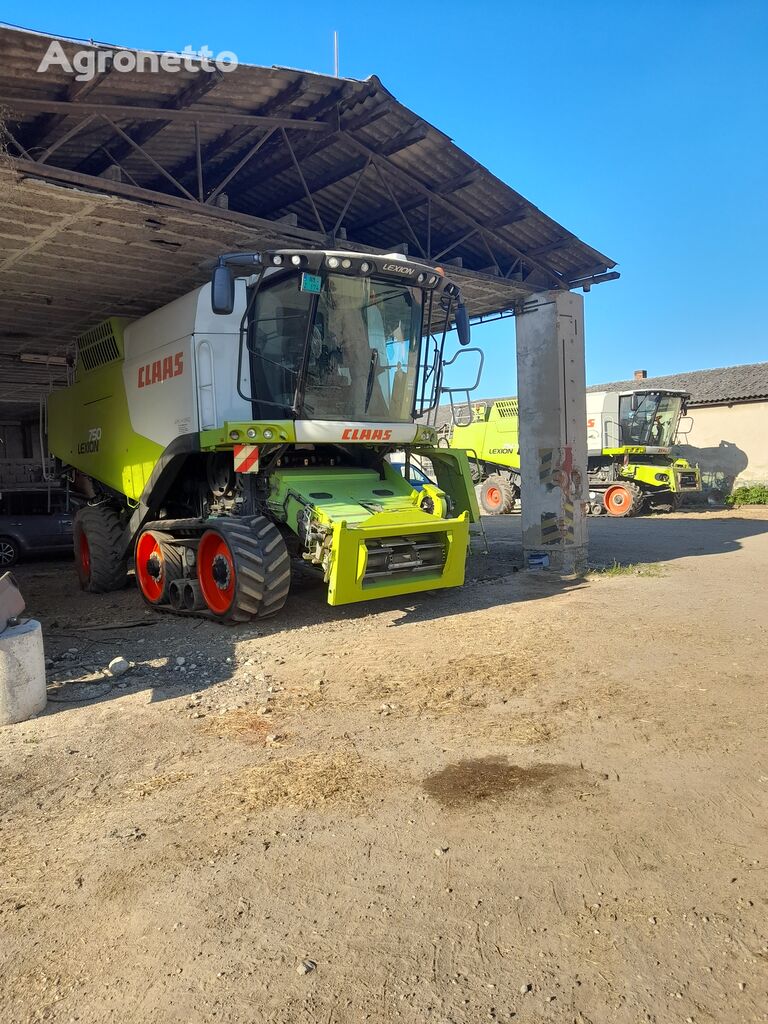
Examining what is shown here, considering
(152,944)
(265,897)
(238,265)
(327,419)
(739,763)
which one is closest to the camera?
(152,944)

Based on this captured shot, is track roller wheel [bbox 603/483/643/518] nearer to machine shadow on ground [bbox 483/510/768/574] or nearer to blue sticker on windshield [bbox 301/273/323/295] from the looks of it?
machine shadow on ground [bbox 483/510/768/574]

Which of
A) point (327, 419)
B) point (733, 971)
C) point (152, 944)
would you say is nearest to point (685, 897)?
point (733, 971)

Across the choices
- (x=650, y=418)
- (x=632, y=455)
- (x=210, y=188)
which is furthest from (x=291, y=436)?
(x=650, y=418)

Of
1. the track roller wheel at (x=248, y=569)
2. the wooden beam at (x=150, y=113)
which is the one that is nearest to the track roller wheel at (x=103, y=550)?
the track roller wheel at (x=248, y=569)

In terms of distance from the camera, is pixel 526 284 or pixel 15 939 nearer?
pixel 15 939

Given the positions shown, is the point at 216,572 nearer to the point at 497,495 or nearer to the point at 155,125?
the point at 155,125

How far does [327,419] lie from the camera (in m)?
7.78

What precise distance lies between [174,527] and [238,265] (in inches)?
114

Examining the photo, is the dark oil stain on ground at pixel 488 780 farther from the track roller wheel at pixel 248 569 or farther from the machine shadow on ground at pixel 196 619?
the track roller wheel at pixel 248 569

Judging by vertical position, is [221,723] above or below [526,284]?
below

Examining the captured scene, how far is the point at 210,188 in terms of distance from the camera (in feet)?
29.5

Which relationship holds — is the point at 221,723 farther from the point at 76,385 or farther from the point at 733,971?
the point at 76,385

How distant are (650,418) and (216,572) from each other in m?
16.8

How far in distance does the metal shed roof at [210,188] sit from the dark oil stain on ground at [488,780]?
6.23 metres
